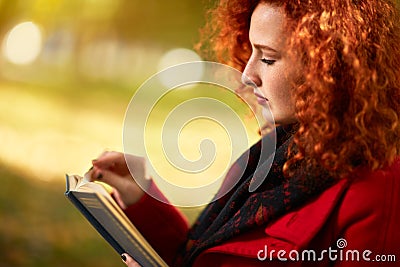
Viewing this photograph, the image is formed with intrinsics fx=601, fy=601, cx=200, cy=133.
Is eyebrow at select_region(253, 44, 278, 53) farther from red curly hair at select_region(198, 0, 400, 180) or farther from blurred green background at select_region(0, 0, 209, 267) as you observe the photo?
blurred green background at select_region(0, 0, 209, 267)

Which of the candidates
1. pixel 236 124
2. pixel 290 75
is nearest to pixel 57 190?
pixel 236 124

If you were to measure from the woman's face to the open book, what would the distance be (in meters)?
0.21

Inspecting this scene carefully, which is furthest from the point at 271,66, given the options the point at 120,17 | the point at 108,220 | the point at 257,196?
the point at 120,17

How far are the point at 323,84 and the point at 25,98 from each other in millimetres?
826

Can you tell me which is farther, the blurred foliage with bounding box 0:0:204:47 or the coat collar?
the blurred foliage with bounding box 0:0:204:47

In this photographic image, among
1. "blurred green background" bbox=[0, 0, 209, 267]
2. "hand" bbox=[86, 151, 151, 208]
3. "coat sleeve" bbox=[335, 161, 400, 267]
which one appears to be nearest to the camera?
"coat sleeve" bbox=[335, 161, 400, 267]

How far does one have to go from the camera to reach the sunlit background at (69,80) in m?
1.23

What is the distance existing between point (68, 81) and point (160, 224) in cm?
52

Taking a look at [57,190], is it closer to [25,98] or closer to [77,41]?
[25,98]

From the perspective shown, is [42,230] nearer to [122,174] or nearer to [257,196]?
[122,174]

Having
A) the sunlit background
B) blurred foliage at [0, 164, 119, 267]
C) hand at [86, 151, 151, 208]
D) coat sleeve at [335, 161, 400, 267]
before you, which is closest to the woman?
coat sleeve at [335, 161, 400, 267]

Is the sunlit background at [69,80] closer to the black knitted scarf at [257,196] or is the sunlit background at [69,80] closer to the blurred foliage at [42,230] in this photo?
the blurred foliage at [42,230]

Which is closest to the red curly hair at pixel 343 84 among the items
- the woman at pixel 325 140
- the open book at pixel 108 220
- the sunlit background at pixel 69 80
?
the woman at pixel 325 140

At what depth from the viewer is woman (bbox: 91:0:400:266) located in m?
0.63
